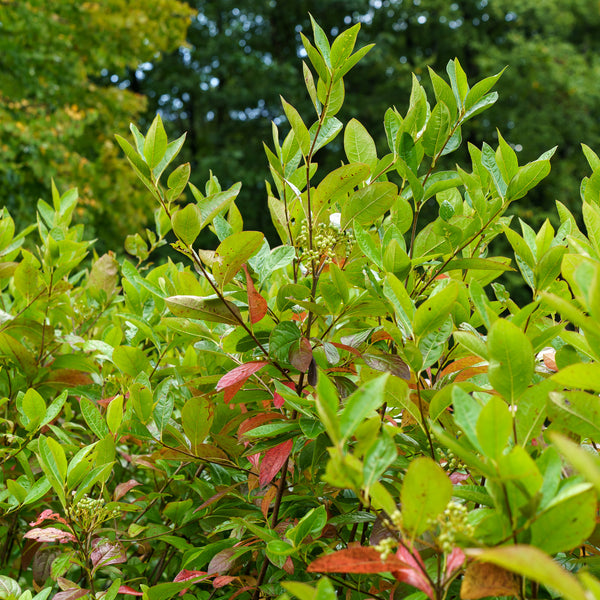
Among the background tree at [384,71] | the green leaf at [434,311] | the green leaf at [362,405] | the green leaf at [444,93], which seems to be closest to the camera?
the green leaf at [362,405]

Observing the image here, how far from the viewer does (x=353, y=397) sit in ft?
1.63

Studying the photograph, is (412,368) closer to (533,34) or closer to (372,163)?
(372,163)

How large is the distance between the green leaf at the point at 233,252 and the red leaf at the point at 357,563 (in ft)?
1.20

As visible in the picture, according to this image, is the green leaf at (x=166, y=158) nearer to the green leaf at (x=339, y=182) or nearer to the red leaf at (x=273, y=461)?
the green leaf at (x=339, y=182)

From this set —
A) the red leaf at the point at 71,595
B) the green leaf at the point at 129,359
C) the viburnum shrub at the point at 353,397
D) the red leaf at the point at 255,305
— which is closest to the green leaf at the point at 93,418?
the viburnum shrub at the point at 353,397

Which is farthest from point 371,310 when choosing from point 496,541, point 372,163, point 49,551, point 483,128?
point 483,128

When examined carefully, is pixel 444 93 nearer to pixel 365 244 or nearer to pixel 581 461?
pixel 365 244

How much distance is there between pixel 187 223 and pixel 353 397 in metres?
0.36

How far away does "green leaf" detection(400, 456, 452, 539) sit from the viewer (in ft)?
1.68

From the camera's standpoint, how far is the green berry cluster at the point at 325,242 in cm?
85

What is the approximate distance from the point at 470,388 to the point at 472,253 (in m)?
0.40

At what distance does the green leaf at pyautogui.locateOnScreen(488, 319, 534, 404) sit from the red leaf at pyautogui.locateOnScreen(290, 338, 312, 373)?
241 millimetres

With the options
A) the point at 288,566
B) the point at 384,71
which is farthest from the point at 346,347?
the point at 384,71

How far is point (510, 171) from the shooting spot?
887 mm
